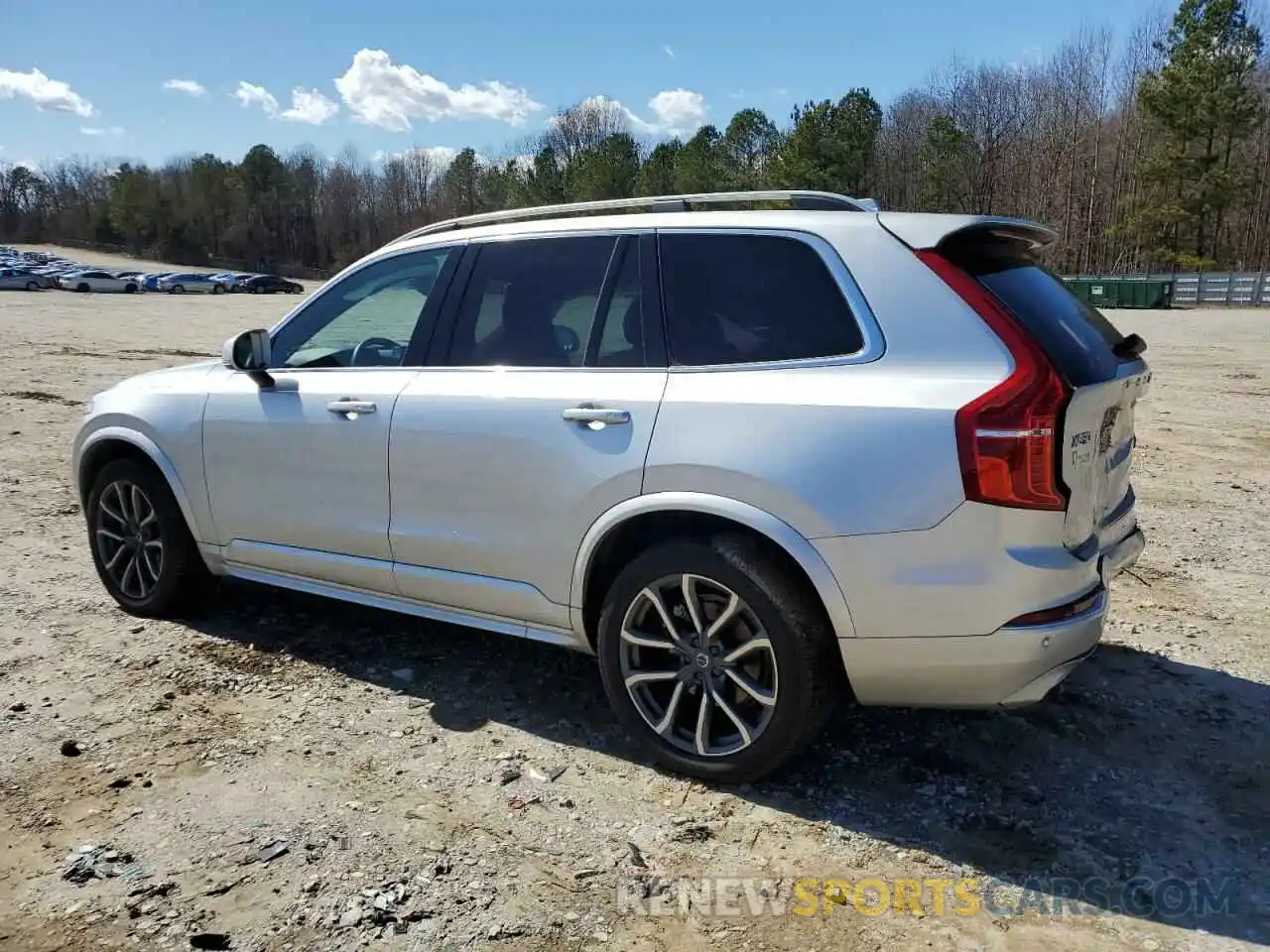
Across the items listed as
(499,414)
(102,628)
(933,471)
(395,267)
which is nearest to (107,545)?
(102,628)

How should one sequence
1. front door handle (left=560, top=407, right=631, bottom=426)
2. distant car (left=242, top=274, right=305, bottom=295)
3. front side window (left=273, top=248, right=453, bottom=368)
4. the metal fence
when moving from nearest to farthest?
front door handle (left=560, top=407, right=631, bottom=426) → front side window (left=273, top=248, right=453, bottom=368) → the metal fence → distant car (left=242, top=274, right=305, bottom=295)

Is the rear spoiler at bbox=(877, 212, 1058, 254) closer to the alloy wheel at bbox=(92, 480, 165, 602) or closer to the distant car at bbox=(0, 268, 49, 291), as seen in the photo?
the alloy wheel at bbox=(92, 480, 165, 602)

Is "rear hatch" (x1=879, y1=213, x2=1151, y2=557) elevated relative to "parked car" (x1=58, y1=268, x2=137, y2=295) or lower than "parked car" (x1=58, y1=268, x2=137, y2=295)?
lower

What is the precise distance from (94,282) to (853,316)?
228 ft

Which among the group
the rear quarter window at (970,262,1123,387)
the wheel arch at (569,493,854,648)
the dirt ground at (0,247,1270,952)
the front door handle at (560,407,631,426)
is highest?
the rear quarter window at (970,262,1123,387)

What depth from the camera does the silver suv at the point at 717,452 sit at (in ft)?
9.32

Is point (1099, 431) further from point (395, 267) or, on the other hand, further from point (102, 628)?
point (102, 628)

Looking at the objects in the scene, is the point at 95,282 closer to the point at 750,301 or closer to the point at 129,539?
the point at 129,539

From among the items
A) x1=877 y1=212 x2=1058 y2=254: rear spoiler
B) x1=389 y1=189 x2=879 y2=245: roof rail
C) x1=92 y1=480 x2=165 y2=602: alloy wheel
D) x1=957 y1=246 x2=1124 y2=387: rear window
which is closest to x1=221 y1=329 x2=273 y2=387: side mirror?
x1=389 y1=189 x2=879 y2=245: roof rail

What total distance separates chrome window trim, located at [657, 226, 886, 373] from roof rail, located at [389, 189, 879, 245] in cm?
14

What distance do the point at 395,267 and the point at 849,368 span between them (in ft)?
7.18

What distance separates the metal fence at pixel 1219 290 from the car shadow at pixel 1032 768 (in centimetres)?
4398

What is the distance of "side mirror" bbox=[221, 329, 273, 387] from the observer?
4297 mm

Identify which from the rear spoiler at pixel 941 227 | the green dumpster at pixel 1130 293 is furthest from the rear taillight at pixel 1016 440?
the green dumpster at pixel 1130 293
